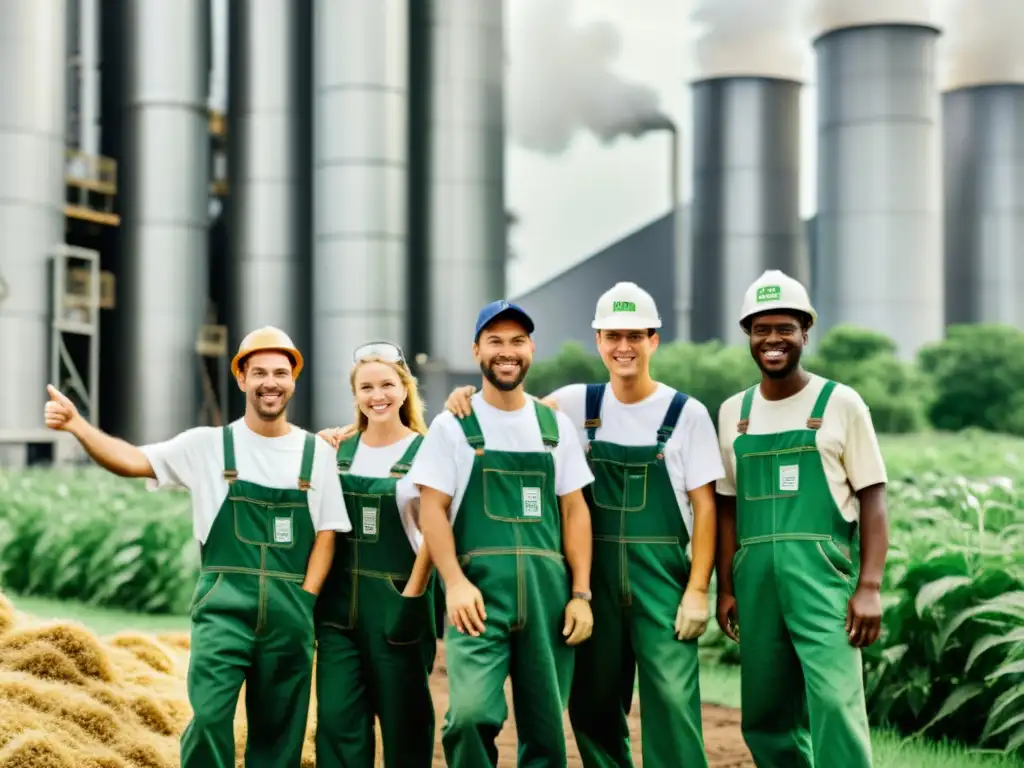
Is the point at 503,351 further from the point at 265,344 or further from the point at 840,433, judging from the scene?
the point at 840,433

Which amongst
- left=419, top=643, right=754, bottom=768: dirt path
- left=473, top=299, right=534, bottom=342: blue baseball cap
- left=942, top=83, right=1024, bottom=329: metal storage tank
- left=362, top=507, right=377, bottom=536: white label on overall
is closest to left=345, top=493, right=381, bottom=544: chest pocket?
left=362, top=507, right=377, bottom=536: white label on overall

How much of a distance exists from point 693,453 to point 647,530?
0.33 m

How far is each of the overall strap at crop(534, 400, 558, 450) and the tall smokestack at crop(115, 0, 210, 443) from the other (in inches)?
895

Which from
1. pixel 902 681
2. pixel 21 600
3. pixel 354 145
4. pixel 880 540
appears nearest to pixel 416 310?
pixel 354 145

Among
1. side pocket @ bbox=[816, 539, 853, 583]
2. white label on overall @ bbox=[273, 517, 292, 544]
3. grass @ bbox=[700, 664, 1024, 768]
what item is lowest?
grass @ bbox=[700, 664, 1024, 768]

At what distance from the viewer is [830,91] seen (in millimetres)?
32031

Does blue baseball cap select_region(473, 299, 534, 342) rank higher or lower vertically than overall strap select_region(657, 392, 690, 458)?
higher

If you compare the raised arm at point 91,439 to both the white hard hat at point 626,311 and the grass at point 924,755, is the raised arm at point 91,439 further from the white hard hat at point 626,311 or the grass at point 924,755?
the grass at point 924,755

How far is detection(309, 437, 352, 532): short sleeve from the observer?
516 centimetres

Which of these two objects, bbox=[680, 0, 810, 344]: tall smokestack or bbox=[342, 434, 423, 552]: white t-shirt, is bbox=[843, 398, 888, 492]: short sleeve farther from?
bbox=[680, 0, 810, 344]: tall smokestack

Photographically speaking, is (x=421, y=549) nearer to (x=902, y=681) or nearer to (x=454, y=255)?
(x=902, y=681)

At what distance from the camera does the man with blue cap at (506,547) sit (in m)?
4.83

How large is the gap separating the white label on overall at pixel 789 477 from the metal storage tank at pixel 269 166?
22.7 metres

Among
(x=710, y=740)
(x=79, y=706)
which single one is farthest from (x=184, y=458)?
(x=710, y=740)
